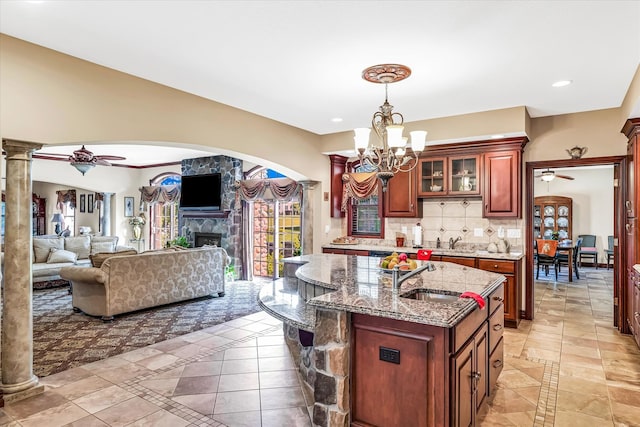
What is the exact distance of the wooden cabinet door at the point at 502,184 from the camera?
5.12 metres

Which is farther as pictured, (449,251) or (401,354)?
(449,251)

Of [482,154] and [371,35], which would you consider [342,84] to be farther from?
[482,154]

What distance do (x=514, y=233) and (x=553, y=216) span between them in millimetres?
7126

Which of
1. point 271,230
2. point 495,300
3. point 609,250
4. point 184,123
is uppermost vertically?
point 184,123

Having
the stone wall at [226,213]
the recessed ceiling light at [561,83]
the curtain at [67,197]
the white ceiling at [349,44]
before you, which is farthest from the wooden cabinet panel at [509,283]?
the curtain at [67,197]

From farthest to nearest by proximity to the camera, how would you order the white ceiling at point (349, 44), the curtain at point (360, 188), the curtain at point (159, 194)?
the curtain at point (159, 194)
the curtain at point (360, 188)
the white ceiling at point (349, 44)

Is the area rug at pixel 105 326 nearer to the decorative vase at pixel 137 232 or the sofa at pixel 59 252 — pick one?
the sofa at pixel 59 252

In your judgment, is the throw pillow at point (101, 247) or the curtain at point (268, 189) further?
the throw pillow at point (101, 247)

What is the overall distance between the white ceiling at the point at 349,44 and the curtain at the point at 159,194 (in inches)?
229

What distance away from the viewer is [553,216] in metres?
11.2

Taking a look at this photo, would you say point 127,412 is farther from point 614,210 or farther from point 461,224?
point 614,210

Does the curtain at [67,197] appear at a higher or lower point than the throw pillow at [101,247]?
higher

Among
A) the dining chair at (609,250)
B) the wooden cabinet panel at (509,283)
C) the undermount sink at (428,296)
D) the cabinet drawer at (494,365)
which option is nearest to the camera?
the undermount sink at (428,296)

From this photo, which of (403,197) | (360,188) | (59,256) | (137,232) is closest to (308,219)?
(360,188)
